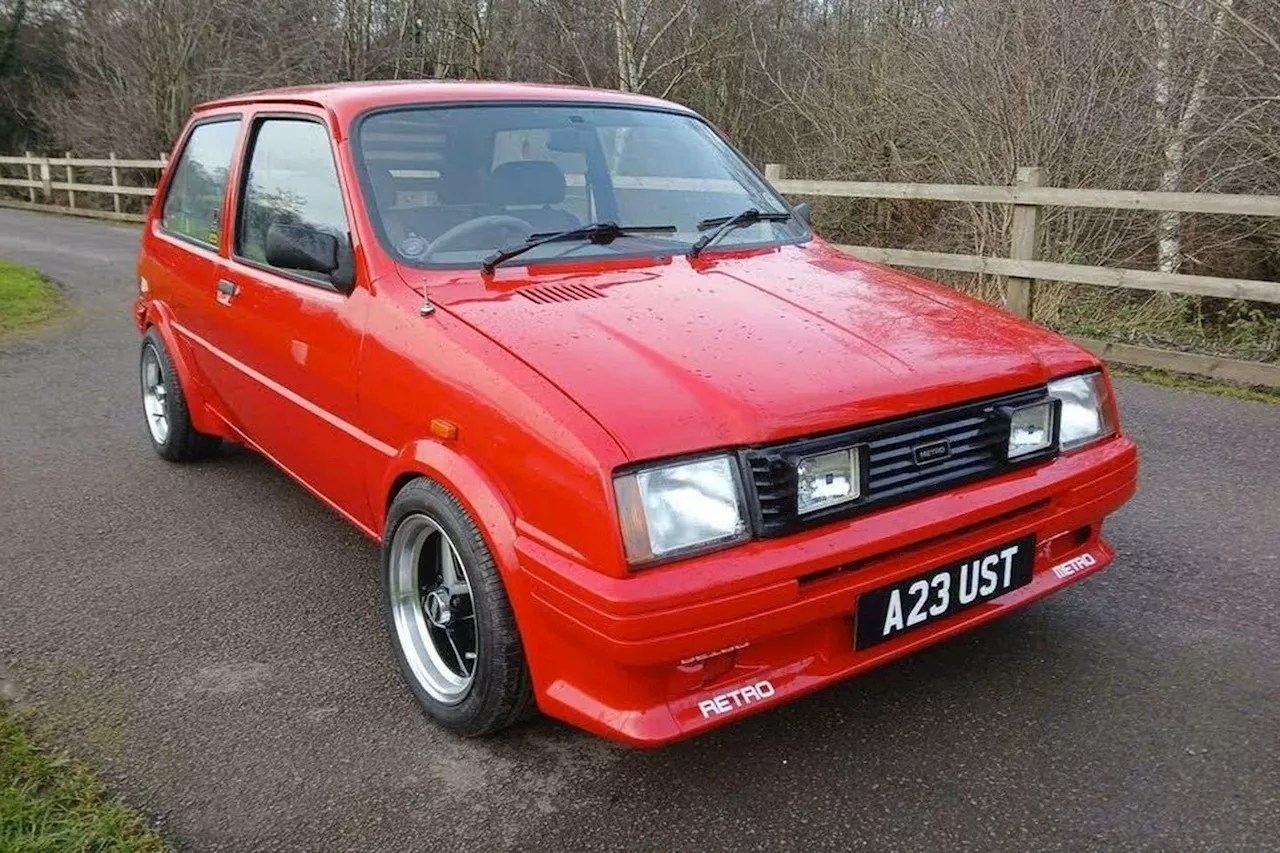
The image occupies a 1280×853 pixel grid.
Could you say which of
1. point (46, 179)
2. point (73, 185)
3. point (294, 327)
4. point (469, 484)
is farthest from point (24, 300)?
point (46, 179)

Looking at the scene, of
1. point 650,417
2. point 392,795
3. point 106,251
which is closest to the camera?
point 650,417

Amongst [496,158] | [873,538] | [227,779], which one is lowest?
[227,779]

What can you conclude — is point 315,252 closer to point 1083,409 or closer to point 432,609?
point 432,609

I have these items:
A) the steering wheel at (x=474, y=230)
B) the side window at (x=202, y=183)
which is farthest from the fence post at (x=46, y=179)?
the steering wheel at (x=474, y=230)

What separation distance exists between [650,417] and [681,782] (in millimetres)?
923

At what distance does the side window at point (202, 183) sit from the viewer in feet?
13.6

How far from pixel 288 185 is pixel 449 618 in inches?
70.8

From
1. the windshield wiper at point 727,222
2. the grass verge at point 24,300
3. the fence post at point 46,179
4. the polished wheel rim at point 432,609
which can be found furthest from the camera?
the fence post at point 46,179

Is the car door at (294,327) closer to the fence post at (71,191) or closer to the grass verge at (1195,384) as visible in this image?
the grass verge at (1195,384)

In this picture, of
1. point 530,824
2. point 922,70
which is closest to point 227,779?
point 530,824

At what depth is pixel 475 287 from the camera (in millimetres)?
2895

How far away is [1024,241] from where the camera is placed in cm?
711

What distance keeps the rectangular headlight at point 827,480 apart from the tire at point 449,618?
75 cm

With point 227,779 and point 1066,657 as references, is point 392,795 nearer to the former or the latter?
point 227,779
